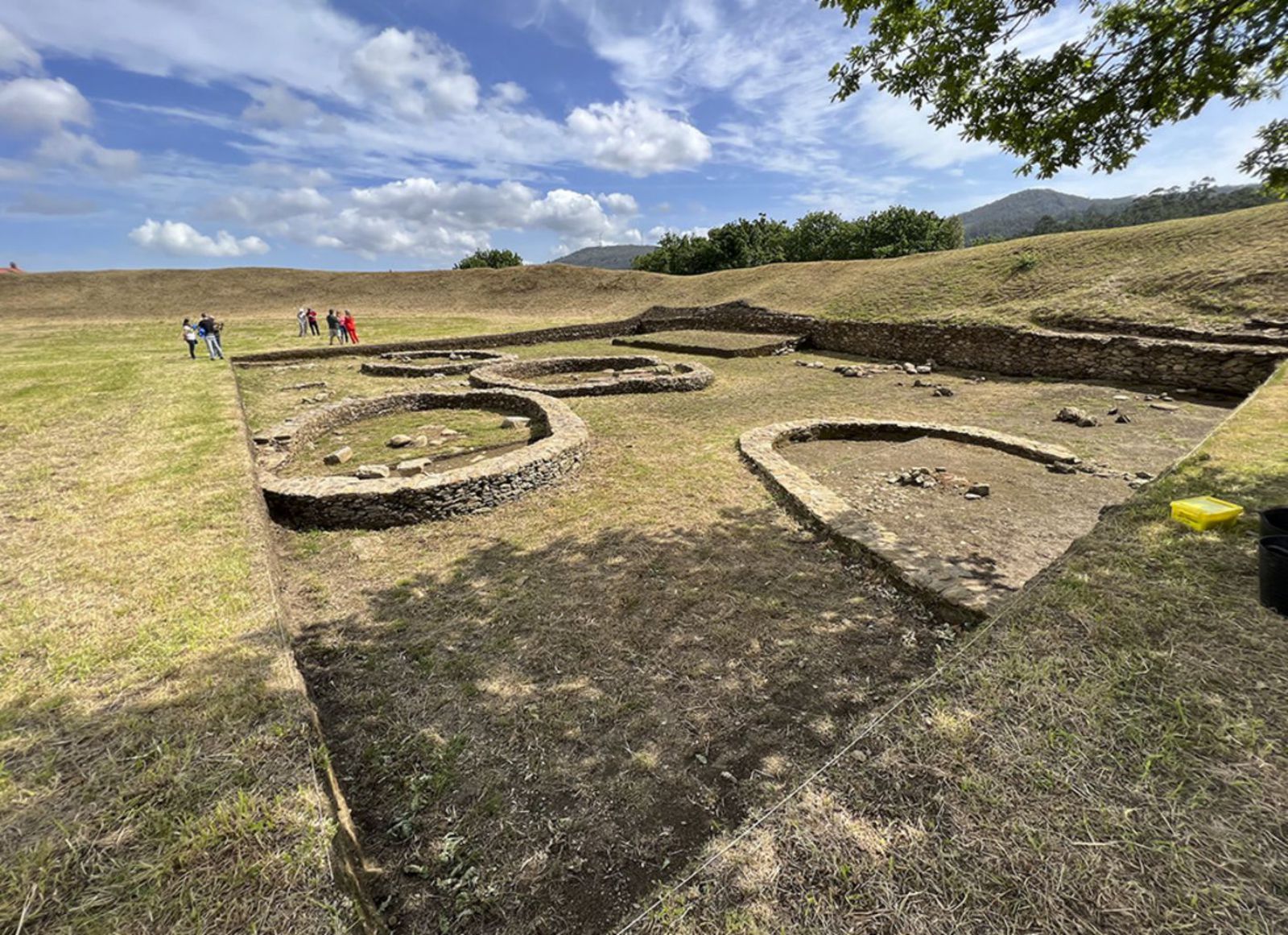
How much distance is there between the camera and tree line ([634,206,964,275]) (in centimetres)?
5616

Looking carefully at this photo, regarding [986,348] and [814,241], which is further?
[814,241]

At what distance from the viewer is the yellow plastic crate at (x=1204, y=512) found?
4574 mm

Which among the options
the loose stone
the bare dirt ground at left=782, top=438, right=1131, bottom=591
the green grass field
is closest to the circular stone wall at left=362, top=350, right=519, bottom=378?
the loose stone

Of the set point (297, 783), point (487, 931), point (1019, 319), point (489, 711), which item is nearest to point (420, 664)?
point (489, 711)

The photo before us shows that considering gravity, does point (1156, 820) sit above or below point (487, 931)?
above

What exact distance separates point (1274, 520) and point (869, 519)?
11.0 feet

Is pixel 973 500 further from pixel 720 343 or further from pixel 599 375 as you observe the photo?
pixel 720 343

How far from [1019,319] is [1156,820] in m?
19.5

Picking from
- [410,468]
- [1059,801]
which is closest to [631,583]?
[1059,801]

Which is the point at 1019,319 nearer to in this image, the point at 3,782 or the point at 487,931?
the point at 487,931

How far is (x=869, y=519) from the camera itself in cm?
680

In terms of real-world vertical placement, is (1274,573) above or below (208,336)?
below

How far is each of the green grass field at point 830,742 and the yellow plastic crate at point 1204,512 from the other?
146 mm

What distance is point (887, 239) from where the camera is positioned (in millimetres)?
56844
